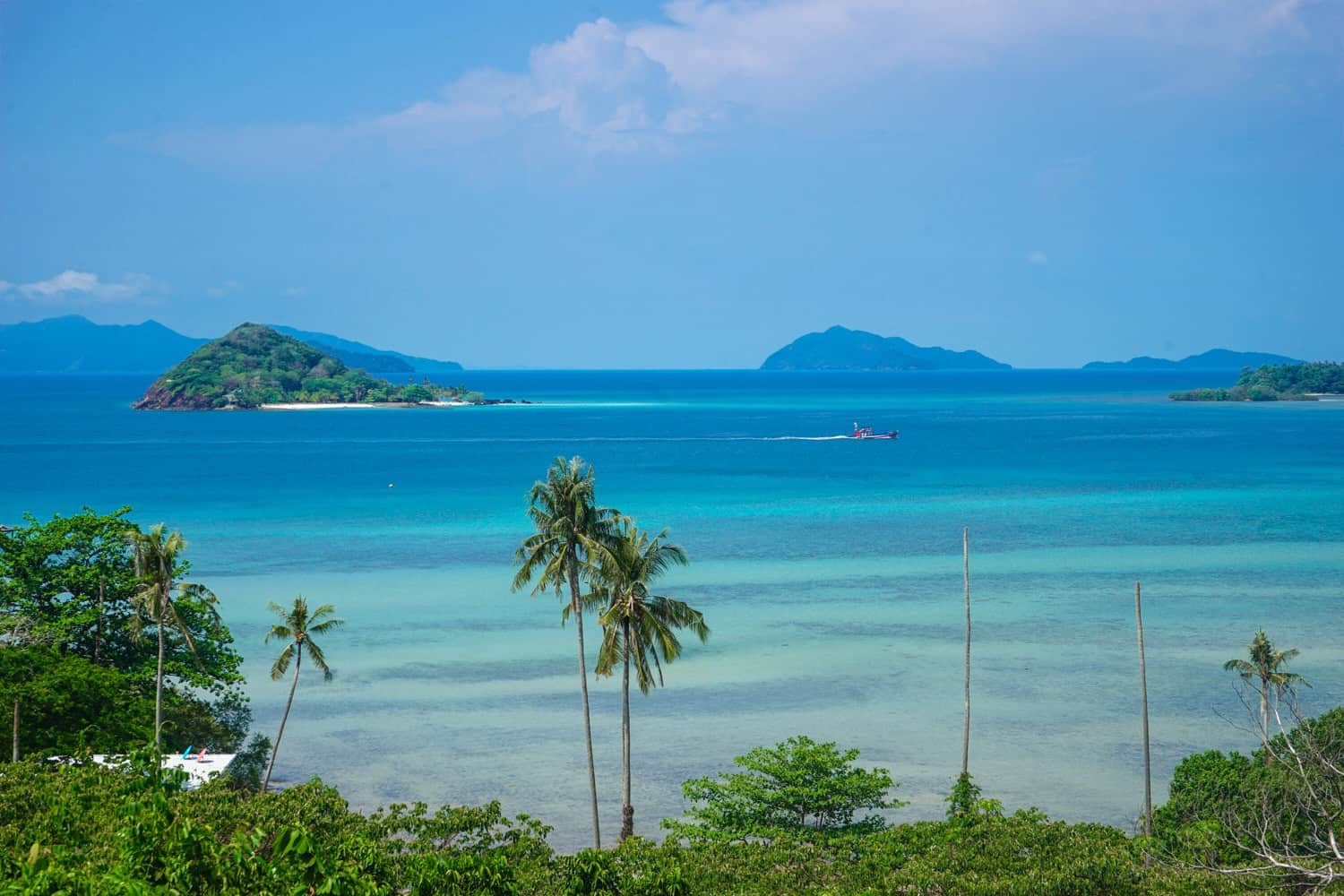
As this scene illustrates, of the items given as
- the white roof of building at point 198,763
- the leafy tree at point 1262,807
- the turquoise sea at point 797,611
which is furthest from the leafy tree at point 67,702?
the leafy tree at point 1262,807

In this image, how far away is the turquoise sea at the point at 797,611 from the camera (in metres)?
38.2

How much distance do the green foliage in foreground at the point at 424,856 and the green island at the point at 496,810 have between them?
6cm

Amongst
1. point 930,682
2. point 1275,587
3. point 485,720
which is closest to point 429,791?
point 485,720

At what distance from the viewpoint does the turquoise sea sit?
125ft

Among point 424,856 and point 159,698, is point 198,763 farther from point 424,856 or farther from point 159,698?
point 424,856

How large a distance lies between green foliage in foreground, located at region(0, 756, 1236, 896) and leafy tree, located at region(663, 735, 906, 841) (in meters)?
1.35

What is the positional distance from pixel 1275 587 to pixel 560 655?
3627 centimetres

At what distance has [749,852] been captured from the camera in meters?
23.5

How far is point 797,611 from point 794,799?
30147mm

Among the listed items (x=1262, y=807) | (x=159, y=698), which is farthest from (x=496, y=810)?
(x=1262, y=807)

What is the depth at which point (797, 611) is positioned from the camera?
58031 mm

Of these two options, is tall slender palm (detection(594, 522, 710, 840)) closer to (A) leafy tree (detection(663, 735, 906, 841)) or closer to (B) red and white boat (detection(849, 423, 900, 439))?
(A) leafy tree (detection(663, 735, 906, 841))

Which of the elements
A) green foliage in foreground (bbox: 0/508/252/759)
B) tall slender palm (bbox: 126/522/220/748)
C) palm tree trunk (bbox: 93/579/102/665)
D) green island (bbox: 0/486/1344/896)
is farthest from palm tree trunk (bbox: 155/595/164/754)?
palm tree trunk (bbox: 93/579/102/665)

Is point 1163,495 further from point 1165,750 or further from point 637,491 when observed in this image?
point 1165,750
